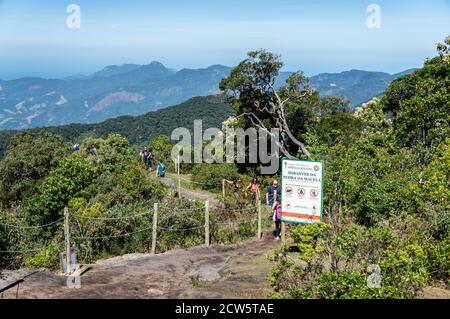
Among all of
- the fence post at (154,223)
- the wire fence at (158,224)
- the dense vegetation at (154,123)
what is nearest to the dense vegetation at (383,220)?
the wire fence at (158,224)

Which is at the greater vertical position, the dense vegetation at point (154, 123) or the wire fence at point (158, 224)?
the wire fence at point (158, 224)

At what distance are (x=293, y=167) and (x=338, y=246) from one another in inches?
144

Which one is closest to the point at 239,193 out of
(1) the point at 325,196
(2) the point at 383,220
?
(1) the point at 325,196

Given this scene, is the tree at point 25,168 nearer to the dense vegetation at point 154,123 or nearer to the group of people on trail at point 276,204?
the group of people on trail at point 276,204

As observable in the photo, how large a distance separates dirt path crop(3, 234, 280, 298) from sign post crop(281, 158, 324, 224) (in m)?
1.35

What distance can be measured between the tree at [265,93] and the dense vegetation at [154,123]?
7273 centimetres

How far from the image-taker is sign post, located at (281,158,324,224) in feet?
34.1

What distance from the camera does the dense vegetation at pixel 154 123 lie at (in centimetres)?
10506

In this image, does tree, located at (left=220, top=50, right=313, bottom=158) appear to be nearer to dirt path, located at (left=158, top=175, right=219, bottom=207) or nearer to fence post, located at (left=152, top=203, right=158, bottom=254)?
dirt path, located at (left=158, top=175, right=219, bottom=207)

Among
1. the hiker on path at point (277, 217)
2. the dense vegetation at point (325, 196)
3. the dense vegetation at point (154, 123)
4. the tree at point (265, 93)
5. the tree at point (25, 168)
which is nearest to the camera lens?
the dense vegetation at point (325, 196)

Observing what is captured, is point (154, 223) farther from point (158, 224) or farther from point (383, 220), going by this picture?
point (383, 220)

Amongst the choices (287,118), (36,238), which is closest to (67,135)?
(287,118)

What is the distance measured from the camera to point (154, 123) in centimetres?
12144
